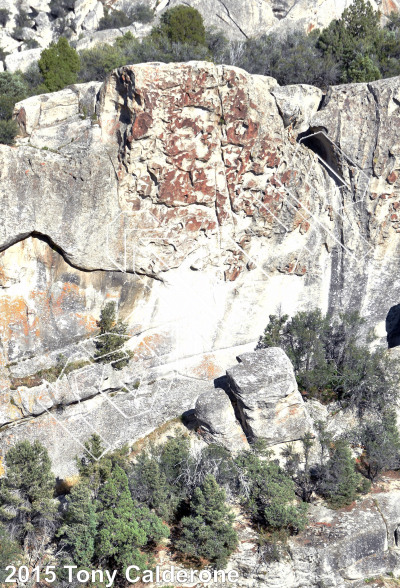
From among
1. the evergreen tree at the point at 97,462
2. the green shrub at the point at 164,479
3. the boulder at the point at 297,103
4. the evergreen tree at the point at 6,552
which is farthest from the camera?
the boulder at the point at 297,103

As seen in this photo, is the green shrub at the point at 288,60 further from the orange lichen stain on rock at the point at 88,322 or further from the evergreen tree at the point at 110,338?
the orange lichen stain on rock at the point at 88,322

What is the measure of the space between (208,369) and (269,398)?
10.4 feet

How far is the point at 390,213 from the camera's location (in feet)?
75.4

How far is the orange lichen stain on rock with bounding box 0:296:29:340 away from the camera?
1927 cm

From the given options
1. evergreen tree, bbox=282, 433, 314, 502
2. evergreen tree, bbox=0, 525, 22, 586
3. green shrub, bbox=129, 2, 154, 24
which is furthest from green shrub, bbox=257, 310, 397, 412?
green shrub, bbox=129, 2, 154, 24

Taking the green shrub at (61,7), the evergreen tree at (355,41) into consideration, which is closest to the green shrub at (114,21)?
the green shrub at (61,7)

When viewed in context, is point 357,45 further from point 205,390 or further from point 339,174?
point 205,390

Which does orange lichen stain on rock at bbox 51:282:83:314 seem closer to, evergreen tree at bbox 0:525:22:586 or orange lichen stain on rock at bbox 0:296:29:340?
orange lichen stain on rock at bbox 0:296:29:340

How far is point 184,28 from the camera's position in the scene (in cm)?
3003

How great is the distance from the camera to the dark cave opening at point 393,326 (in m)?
24.0

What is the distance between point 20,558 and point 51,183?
10.3 meters

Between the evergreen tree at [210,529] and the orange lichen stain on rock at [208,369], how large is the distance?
4984 mm

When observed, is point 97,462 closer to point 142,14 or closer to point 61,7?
point 142,14

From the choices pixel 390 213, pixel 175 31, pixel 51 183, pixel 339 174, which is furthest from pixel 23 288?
pixel 175 31
